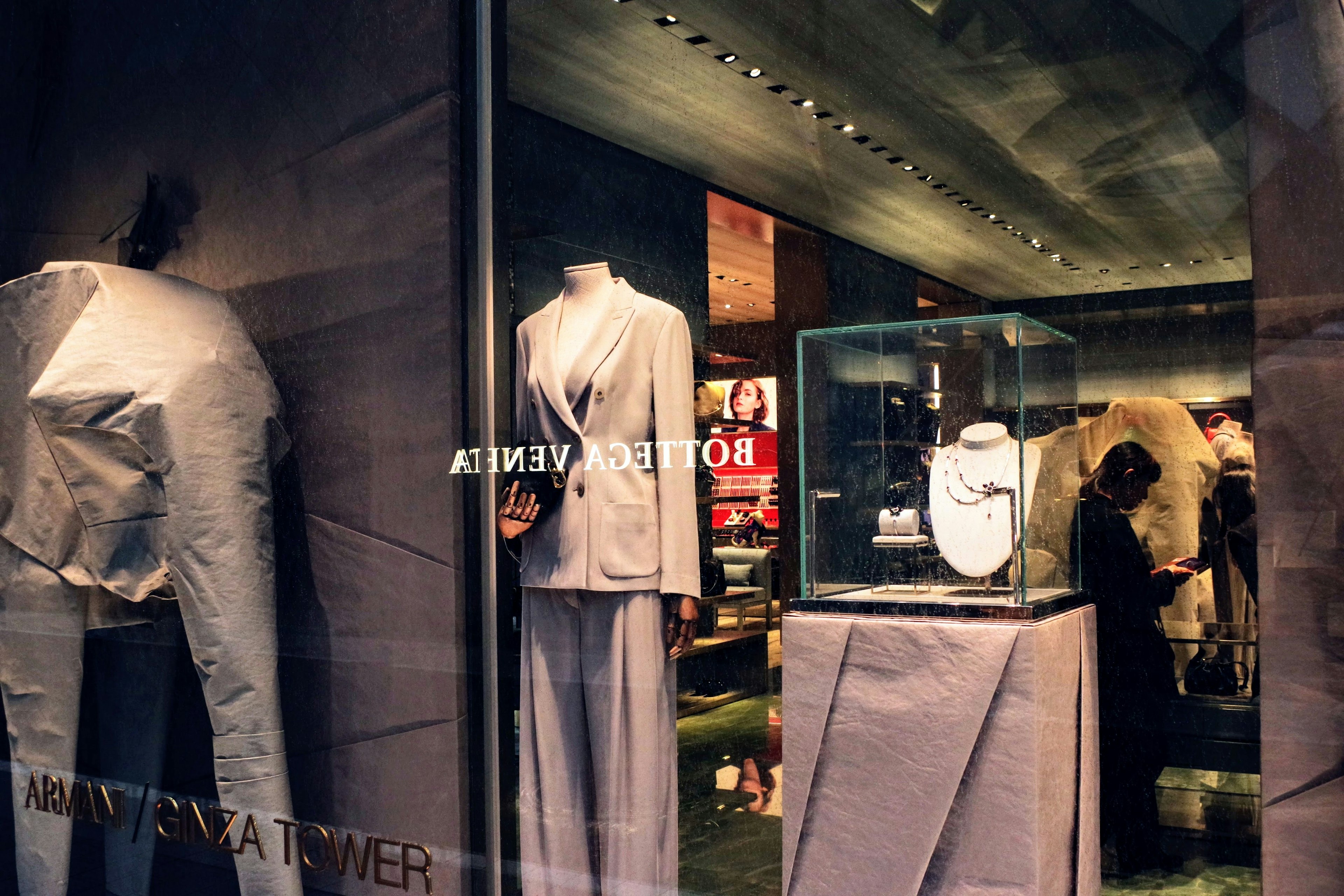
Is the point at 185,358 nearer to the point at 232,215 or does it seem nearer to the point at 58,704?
the point at 232,215

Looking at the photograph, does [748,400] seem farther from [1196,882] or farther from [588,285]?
[1196,882]

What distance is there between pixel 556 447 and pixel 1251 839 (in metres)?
1.49

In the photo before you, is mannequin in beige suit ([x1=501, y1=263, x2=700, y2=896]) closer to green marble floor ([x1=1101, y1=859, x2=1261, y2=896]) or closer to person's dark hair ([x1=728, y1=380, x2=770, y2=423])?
person's dark hair ([x1=728, y1=380, x2=770, y2=423])

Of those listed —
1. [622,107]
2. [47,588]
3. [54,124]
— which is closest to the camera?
[622,107]

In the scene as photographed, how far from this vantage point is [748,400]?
7.14 feet

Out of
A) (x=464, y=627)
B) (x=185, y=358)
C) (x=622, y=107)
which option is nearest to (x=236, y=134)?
(x=185, y=358)

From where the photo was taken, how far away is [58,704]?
297 cm

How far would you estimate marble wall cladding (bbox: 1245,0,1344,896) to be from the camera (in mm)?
1815

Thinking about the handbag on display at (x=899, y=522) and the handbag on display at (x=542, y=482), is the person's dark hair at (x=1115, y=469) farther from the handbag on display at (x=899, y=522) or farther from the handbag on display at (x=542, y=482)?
the handbag on display at (x=542, y=482)

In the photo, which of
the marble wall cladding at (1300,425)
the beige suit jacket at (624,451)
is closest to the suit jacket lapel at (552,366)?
the beige suit jacket at (624,451)

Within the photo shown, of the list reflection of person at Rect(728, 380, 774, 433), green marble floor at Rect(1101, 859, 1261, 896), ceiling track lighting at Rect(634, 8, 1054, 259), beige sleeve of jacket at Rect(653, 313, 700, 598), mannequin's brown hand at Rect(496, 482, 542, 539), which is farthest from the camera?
mannequin's brown hand at Rect(496, 482, 542, 539)

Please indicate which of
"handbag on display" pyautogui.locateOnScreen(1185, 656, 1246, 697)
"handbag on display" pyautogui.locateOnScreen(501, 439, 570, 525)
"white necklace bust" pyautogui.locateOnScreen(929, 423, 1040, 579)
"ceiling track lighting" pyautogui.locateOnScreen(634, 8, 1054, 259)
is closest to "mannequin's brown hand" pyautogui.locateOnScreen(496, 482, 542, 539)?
"handbag on display" pyautogui.locateOnScreen(501, 439, 570, 525)

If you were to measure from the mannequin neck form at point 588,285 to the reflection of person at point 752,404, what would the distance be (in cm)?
40

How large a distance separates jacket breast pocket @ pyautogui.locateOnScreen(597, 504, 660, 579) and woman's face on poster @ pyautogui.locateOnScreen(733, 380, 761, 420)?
0.29 m
